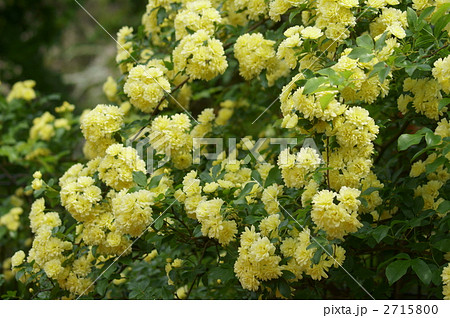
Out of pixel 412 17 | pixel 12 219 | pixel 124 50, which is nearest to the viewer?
pixel 412 17

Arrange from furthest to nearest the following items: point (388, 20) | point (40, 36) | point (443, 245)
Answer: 1. point (40, 36)
2. point (388, 20)
3. point (443, 245)

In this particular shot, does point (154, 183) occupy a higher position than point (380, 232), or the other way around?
point (154, 183)

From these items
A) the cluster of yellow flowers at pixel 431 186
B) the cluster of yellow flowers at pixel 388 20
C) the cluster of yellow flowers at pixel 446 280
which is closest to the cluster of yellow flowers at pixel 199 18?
the cluster of yellow flowers at pixel 388 20

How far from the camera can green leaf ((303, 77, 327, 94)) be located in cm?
138

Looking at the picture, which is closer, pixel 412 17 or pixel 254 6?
pixel 412 17

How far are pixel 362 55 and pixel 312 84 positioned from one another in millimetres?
219

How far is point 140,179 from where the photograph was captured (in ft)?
5.71

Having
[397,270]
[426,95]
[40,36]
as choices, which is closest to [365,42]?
[426,95]

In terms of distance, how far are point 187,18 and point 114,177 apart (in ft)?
2.30

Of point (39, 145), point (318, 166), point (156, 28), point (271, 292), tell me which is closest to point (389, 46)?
point (318, 166)

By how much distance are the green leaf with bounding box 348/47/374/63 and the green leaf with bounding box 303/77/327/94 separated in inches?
6.3

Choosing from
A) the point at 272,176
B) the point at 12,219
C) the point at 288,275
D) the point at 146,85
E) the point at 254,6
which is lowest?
the point at 12,219

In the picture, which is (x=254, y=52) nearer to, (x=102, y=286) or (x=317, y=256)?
(x=317, y=256)

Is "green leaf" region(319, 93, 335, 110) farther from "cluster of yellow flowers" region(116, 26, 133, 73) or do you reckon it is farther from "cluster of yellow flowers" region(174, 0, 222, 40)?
"cluster of yellow flowers" region(116, 26, 133, 73)
